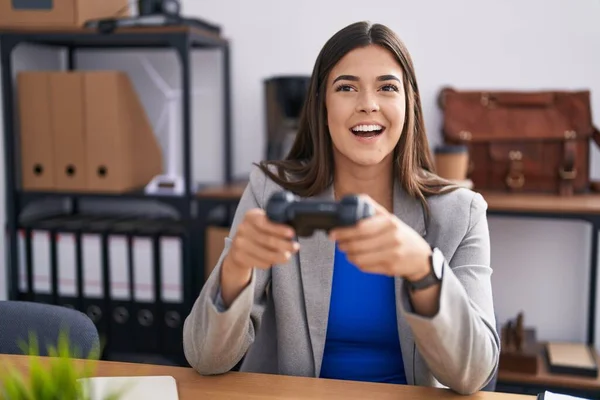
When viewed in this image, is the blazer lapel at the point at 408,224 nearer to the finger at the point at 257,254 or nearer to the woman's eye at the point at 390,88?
the woman's eye at the point at 390,88

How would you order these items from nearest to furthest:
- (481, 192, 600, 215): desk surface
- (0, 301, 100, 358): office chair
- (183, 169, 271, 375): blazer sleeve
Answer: (183, 169, 271, 375): blazer sleeve → (0, 301, 100, 358): office chair → (481, 192, 600, 215): desk surface

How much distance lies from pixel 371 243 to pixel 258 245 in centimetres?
16

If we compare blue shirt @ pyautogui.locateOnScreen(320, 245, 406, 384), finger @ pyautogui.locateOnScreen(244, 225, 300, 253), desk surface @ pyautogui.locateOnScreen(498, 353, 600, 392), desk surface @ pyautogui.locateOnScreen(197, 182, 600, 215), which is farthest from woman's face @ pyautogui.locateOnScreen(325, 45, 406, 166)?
desk surface @ pyautogui.locateOnScreen(498, 353, 600, 392)

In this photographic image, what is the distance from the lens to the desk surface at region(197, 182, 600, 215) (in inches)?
85.0

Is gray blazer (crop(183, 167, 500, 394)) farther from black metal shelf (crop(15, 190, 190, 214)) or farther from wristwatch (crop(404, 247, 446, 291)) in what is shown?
black metal shelf (crop(15, 190, 190, 214))

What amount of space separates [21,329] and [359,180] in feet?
2.31

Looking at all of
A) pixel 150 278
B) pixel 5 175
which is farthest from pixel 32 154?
pixel 150 278

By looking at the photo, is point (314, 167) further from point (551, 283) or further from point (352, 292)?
point (551, 283)

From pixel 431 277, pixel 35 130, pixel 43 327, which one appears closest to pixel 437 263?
pixel 431 277

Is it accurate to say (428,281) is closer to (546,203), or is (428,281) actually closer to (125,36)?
(546,203)

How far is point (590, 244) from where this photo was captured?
8.36 ft

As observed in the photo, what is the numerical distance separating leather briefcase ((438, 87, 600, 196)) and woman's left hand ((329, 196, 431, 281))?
1.60 m

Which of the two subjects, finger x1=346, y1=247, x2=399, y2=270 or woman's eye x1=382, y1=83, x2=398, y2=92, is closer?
finger x1=346, y1=247, x2=399, y2=270

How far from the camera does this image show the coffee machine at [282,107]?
7.79 feet
